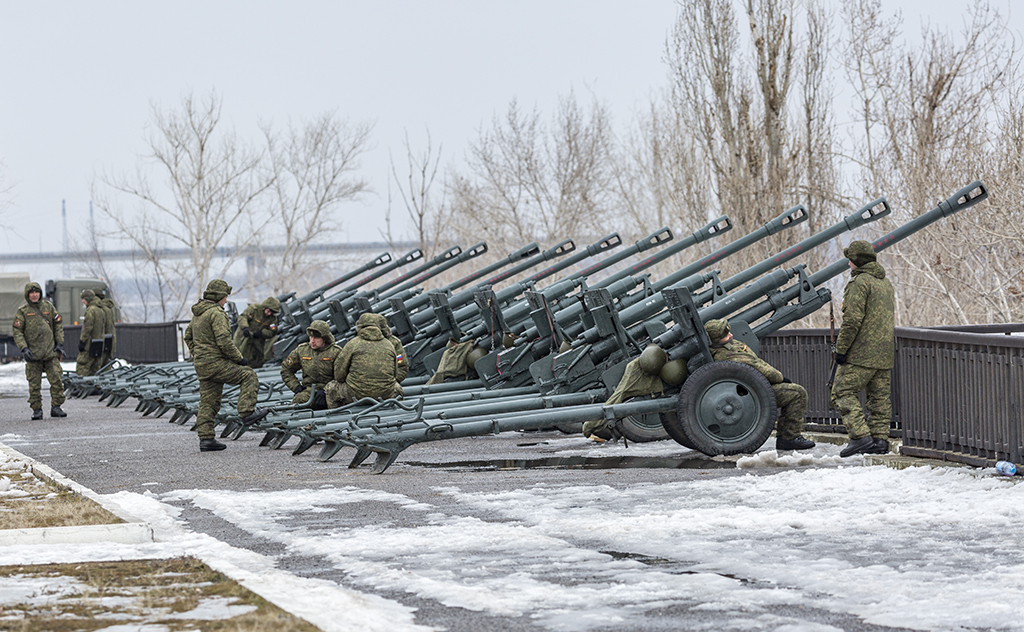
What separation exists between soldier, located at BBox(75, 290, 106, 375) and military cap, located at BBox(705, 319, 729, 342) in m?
14.9

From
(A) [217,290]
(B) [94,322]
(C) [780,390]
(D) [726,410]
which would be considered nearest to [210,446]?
(A) [217,290]

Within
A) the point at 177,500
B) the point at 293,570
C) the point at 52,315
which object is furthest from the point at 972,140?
the point at 293,570

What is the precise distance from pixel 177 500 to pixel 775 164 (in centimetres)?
1676

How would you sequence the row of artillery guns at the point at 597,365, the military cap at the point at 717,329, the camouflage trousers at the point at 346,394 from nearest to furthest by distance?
1. the row of artillery guns at the point at 597,365
2. the military cap at the point at 717,329
3. the camouflage trousers at the point at 346,394

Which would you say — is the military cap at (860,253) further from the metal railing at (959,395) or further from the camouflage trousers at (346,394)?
the camouflage trousers at (346,394)

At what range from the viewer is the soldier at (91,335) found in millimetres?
24609

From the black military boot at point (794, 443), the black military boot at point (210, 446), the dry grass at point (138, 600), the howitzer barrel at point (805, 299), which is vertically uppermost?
the howitzer barrel at point (805, 299)

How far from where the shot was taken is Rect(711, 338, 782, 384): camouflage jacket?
12.3 meters

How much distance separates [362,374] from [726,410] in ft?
12.4

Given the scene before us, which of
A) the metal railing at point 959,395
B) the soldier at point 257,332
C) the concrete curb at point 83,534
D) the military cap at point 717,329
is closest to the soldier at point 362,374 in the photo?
the military cap at point 717,329

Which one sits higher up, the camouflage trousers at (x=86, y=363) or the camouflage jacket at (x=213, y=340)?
the camouflage jacket at (x=213, y=340)

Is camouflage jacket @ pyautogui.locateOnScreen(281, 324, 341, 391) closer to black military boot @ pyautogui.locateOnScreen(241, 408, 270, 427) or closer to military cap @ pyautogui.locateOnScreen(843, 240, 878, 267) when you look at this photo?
black military boot @ pyautogui.locateOnScreen(241, 408, 270, 427)

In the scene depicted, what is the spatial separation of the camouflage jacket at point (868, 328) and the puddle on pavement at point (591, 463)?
4.57 feet

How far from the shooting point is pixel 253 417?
14312 mm
